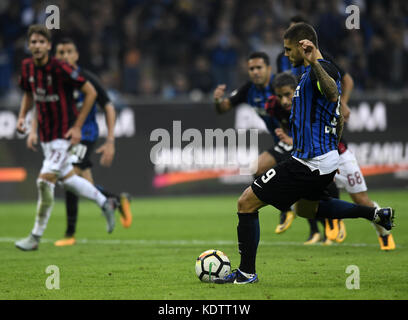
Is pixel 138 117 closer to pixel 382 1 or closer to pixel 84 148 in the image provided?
pixel 84 148

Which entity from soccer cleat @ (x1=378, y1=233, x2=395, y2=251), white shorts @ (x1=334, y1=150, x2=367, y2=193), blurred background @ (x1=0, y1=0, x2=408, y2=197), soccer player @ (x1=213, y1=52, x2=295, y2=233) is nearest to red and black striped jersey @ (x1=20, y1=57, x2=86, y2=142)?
soccer player @ (x1=213, y1=52, x2=295, y2=233)

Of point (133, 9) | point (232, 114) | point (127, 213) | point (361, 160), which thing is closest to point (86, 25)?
point (133, 9)

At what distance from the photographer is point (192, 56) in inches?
701

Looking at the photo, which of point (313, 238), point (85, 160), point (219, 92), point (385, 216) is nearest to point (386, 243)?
point (313, 238)

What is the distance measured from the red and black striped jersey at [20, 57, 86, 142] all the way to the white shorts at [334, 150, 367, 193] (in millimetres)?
2900

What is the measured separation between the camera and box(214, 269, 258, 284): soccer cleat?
6.37m

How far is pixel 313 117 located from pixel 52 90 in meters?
3.68

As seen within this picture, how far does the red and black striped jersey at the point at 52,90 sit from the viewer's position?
8.83m

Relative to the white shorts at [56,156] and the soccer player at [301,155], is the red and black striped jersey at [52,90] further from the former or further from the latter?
the soccer player at [301,155]

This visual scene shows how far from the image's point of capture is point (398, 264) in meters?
7.39

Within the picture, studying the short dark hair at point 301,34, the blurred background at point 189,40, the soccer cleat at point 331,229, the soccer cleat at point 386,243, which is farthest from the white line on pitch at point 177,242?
the blurred background at point 189,40

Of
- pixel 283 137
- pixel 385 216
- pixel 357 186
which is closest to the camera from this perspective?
pixel 385 216

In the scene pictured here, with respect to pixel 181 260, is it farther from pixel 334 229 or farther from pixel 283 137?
pixel 334 229

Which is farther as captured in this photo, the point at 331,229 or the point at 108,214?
the point at 108,214
